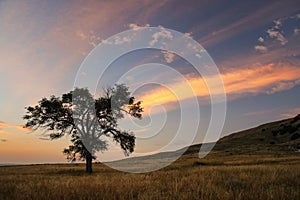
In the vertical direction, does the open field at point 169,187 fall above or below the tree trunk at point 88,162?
below

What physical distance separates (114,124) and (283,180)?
24956mm

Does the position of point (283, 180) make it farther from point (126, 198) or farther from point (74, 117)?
point (74, 117)

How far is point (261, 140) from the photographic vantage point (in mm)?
90688

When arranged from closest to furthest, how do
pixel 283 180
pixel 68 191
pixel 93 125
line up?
pixel 68 191 → pixel 283 180 → pixel 93 125

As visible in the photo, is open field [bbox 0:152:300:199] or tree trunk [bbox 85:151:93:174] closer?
open field [bbox 0:152:300:199]

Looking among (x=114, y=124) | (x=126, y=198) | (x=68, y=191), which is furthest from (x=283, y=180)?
(x=114, y=124)

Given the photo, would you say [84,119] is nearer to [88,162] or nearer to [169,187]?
[88,162]

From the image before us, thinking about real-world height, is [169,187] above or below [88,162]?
below

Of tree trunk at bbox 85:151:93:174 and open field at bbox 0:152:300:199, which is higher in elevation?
tree trunk at bbox 85:151:93:174

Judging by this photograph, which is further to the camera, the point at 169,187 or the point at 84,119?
the point at 84,119

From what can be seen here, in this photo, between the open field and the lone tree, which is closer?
the open field

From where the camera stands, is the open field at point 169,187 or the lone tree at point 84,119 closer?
the open field at point 169,187

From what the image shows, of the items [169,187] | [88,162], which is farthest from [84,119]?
[169,187]

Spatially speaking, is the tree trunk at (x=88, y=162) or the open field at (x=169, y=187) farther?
the tree trunk at (x=88, y=162)
